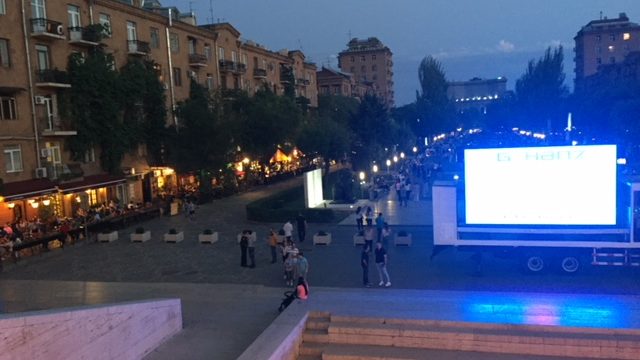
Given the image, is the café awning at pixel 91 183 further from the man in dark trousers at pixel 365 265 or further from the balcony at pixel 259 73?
the balcony at pixel 259 73

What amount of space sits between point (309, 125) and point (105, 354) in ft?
137

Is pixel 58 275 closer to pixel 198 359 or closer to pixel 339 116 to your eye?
pixel 198 359

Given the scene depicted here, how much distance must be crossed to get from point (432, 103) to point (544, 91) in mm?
23475

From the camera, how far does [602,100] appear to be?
50500 millimetres

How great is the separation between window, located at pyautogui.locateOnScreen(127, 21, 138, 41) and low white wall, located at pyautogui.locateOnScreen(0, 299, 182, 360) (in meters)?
28.9

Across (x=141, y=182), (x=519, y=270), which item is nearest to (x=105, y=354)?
(x=519, y=270)

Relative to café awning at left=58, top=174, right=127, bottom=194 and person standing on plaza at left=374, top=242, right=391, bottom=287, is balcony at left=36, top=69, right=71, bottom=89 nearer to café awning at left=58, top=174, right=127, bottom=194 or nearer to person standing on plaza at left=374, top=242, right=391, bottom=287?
café awning at left=58, top=174, right=127, bottom=194

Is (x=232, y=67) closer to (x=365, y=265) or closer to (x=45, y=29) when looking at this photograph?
(x=45, y=29)

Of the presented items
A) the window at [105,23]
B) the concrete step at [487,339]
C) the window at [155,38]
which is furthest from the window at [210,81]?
the concrete step at [487,339]

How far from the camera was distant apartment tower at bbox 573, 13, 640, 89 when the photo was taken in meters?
102

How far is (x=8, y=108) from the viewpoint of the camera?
2702 cm

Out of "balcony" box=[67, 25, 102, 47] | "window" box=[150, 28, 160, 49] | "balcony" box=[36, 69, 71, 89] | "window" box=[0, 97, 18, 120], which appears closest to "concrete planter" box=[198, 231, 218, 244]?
"window" box=[0, 97, 18, 120]

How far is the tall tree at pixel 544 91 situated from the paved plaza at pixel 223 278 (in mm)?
63516

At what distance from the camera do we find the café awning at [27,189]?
24.7m
